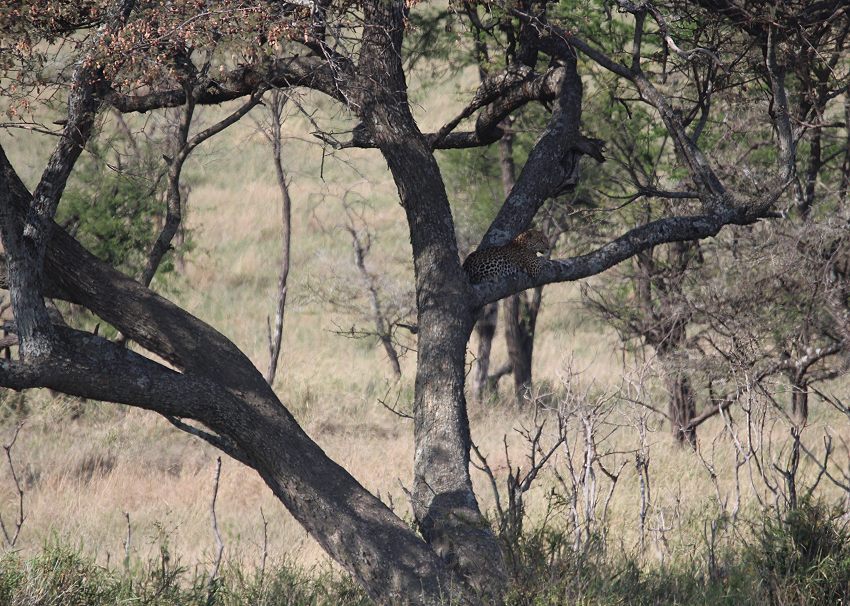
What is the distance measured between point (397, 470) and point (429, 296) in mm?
4461

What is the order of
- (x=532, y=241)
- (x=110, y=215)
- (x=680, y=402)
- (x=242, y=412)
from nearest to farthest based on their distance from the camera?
(x=242, y=412), (x=532, y=241), (x=680, y=402), (x=110, y=215)

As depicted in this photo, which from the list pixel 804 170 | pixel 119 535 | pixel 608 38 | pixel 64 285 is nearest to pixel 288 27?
pixel 64 285

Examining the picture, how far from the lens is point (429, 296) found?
18.1 ft

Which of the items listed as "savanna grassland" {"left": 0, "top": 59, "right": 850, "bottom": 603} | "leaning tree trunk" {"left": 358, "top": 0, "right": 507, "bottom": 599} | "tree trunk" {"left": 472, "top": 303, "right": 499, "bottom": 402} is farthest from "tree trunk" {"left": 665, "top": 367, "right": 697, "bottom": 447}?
"leaning tree trunk" {"left": 358, "top": 0, "right": 507, "bottom": 599}

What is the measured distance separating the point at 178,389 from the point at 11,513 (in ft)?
15.0

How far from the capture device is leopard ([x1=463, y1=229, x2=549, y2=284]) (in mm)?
5965

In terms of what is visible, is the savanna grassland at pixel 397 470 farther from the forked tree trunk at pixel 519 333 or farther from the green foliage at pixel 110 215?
the green foliage at pixel 110 215

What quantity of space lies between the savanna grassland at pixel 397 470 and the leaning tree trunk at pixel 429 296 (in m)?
0.39

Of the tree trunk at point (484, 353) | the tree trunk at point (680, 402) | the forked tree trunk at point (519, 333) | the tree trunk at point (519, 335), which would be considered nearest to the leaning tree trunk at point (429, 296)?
the tree trunk at point (680, 402)

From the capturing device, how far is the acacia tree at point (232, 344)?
182 inches

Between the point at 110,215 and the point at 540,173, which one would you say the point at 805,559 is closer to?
the point at 540,173

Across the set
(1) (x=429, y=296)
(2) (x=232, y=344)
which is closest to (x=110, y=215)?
(2) (x=232, y=344)

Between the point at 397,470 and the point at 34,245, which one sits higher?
the point at 397,470

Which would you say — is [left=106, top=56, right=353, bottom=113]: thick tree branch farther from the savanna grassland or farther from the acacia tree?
the savanna grassland
